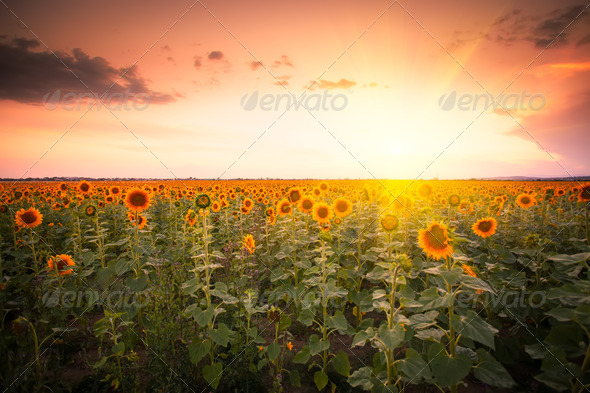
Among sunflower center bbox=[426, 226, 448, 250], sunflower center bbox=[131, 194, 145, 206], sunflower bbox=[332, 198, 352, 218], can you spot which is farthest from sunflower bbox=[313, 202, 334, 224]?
sunflower center bbox=[131, 194, 145, 206]

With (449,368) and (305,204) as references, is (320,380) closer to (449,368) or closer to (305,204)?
(449,368)

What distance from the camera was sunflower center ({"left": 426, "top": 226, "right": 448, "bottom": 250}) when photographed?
350 centimetres

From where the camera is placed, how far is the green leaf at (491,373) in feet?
8.74

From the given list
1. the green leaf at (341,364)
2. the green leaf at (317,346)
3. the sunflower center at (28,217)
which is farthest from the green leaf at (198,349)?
the sunflower center at (28,217)

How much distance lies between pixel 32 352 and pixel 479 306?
660cm

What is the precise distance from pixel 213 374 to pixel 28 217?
5.98m

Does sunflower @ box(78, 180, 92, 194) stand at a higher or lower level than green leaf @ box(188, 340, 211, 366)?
higher

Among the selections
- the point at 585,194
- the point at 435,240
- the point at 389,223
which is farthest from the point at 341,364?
the point at 585,194

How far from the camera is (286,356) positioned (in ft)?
13.2

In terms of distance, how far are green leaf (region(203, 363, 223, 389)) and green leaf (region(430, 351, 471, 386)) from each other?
2.63 m

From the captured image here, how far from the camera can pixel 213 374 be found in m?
3.46

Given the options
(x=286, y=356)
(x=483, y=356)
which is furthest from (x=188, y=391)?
(x=483, y=356)

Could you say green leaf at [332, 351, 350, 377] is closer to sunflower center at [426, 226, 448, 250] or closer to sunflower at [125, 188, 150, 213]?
sunflower center at [426, 226, 448, 250]

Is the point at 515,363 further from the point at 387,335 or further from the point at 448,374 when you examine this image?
the point at 387,335
